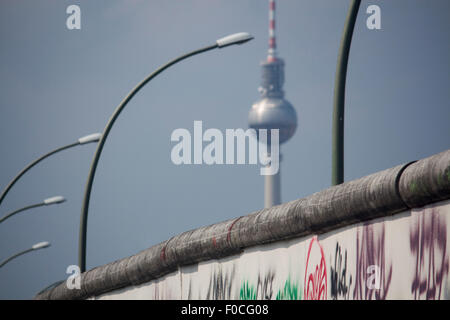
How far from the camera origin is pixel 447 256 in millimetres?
6582

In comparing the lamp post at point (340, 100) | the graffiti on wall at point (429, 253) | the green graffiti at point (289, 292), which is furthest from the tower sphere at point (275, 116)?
the graffiti on wall at point (429, 253)

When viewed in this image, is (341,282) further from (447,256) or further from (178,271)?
(178,271)

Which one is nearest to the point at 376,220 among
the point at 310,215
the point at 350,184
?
the point at 350,184

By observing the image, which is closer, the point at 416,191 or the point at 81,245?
the point at 416,191

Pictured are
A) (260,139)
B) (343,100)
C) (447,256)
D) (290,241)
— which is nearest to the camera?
(447,256)

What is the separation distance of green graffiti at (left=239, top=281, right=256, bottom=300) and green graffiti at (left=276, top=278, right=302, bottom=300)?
0.62 m

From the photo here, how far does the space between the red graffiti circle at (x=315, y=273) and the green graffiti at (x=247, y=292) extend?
1.16m

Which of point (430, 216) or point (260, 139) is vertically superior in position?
point (260, 139)

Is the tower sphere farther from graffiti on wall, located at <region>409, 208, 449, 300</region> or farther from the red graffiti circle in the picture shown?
graffiti on wall, located at <region>409, 208, 449, 300</region>

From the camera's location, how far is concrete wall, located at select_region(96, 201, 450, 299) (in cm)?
680

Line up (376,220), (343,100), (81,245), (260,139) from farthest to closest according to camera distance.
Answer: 1. (260,139)
2. (81,245)
3. (343,100)
4. (376,220)

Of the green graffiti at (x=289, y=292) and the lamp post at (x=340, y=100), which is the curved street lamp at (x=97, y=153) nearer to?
the lamp post at (x=340, y=100)
